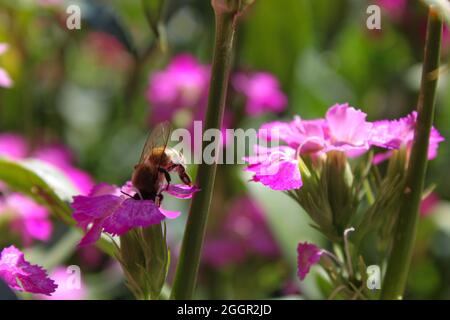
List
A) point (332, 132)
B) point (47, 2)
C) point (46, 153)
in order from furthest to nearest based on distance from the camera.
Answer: point (46, 153)
point (47, 2)
point (332, 132)

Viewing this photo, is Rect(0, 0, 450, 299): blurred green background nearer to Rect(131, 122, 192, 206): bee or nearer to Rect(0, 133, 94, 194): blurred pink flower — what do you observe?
Rect(0, 133, 94, 194): blurred pink flower

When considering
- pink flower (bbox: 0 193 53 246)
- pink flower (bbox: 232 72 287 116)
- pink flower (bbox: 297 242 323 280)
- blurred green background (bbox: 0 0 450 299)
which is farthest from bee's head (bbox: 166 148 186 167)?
pink flower (bbox: 232 72 287 116)

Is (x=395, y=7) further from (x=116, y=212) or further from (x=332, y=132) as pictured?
(x=116, y=212)

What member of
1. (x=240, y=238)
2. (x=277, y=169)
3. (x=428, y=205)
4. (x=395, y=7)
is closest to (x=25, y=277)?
(x=277, y=169)

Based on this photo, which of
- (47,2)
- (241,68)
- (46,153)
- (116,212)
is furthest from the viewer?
(241,68)
